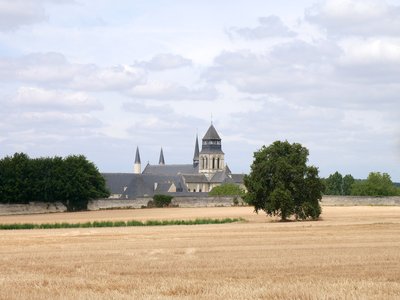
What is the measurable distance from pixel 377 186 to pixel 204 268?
142425 millimetres

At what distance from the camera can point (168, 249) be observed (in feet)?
109

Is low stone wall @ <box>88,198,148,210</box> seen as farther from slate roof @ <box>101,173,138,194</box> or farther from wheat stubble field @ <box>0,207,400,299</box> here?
wheat stubble field @ <box>0,207,400,299</box>

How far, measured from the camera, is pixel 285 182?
2566 inches

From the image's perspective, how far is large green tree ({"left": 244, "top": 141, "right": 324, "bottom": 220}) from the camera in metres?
64.6

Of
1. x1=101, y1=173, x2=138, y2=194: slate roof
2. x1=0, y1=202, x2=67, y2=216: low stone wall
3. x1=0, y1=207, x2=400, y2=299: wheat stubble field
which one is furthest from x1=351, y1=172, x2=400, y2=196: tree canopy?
x1=0, y1=207, x2=400, y2=299: wheat stubble field

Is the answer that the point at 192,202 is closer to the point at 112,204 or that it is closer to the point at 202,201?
the point at 202,201

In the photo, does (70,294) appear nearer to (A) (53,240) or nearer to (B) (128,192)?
(A) (53,240)

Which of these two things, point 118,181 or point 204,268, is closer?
point 204,268

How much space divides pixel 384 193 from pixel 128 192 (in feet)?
184

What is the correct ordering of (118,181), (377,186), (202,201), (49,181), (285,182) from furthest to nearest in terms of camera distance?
1. (118,181)
2. (377,186)
3. (202,201)
4. (49,181)
5. (285,182)

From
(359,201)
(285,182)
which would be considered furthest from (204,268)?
(359,201)

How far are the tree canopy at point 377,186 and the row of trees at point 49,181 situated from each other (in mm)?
70175

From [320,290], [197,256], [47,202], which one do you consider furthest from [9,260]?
[47,202]

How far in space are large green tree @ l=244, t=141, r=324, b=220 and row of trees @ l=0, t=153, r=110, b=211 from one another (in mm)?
45428
